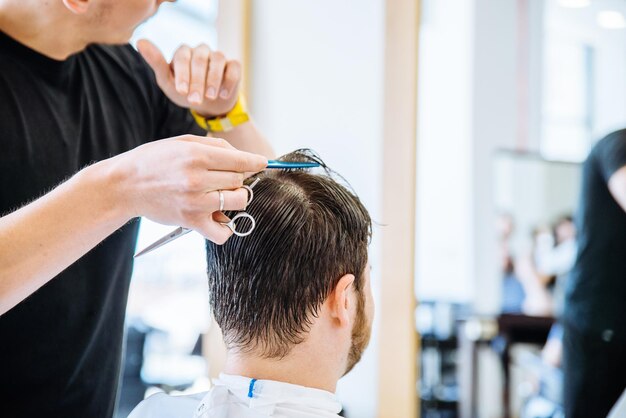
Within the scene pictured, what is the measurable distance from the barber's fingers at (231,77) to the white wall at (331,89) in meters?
1.12

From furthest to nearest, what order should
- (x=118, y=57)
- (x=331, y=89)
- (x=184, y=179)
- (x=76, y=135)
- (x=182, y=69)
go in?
1. (x=331, y=89)
2. (x=118, y=57)
3. (x=76, y=135)
4. (x=182, y=69)
5. (x=184, y=179)

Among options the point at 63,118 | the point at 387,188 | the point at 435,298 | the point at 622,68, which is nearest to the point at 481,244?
the point at 435,298

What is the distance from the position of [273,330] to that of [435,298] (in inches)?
41.5

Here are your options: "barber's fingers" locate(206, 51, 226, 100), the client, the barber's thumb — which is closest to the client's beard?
the client

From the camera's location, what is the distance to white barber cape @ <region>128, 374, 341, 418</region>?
3.66ft

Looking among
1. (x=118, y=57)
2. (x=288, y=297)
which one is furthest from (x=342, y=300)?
(x=118, y=57)

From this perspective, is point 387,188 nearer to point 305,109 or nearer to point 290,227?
point 305,109

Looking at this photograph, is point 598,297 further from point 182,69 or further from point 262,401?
point 182,69

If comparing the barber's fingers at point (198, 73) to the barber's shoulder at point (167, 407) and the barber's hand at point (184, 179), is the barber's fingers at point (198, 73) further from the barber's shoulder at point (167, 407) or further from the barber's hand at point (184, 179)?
the barber's shoulder at point (167, 407)

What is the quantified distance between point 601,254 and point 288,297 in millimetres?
623

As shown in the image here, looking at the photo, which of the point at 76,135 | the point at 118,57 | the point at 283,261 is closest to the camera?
the point at 283,261

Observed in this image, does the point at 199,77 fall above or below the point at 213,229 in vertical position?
above

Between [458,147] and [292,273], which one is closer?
[292,273]

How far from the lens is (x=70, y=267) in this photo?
4.32ft
